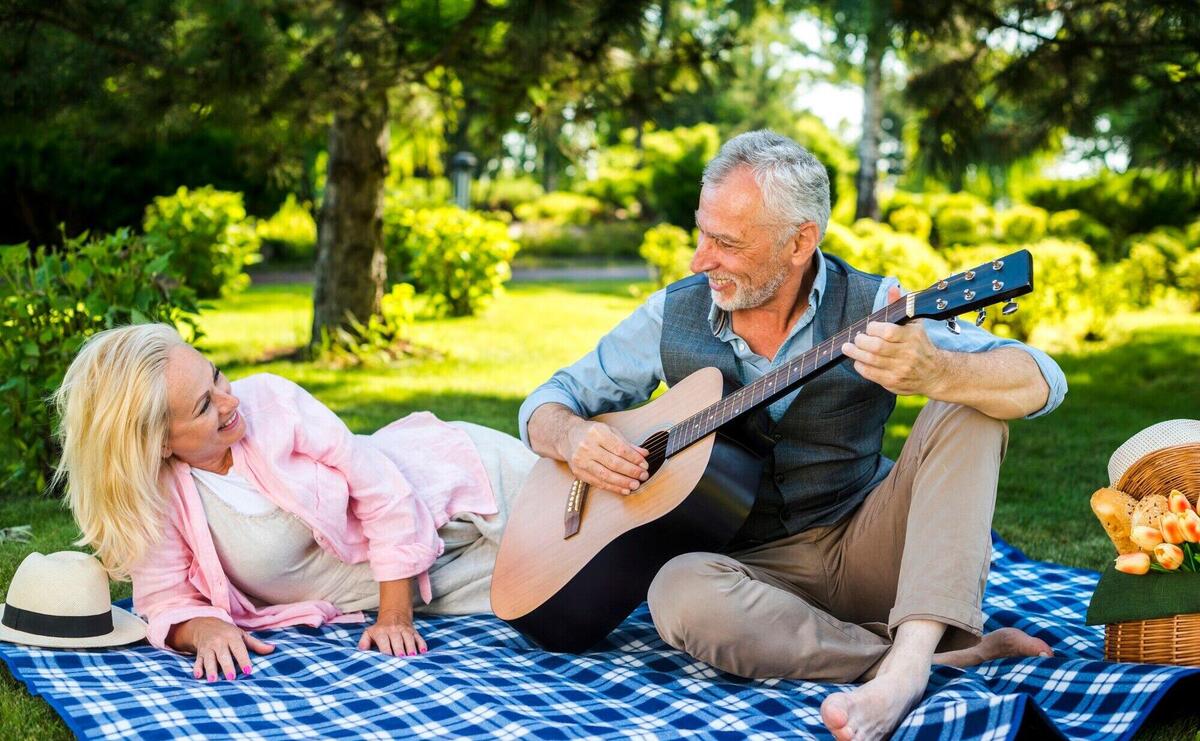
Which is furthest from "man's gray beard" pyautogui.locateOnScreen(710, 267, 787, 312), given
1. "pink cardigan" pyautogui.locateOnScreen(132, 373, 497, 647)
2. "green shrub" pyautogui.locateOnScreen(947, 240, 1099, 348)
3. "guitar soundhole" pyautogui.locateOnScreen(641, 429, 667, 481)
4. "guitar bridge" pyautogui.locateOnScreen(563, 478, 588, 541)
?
"green shrub" pyautogui.locateOnScreen(947, 240, 1099, 348)

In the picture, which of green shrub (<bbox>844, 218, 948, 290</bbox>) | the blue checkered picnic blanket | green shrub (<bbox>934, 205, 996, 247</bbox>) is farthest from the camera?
green shrub (<bbox>934, 205, 996, 247</bbox>)

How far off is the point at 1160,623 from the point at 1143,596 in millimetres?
71

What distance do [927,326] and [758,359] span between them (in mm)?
444

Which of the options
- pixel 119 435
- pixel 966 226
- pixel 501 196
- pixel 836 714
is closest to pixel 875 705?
pixel 836 714

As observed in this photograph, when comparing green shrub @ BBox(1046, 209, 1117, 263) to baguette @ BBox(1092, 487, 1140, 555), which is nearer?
baguette @ BBox(1092, 487, 1140, 555)

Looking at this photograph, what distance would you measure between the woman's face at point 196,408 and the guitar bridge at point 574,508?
2.84ft

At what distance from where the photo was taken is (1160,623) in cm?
277

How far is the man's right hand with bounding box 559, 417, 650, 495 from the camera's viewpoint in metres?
3.02

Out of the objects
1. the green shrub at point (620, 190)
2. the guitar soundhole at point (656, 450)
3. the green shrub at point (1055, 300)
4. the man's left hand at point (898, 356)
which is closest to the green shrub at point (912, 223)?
the green shrub at point (1055, 300)

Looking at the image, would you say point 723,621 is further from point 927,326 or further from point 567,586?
point 927,326

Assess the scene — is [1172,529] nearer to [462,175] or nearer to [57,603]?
[57,603]

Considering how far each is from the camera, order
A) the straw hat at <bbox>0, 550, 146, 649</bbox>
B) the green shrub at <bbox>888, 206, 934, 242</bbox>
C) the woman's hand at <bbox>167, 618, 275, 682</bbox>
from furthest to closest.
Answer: the green shrub at <bbox>888, 206, 934, 242</bbox> < the straw hat at <bbox>0, 550, 146, 649</bbox> < the woman's hand at <bbox>167, 618, 275, 682</bbox>

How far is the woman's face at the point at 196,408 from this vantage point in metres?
2.97

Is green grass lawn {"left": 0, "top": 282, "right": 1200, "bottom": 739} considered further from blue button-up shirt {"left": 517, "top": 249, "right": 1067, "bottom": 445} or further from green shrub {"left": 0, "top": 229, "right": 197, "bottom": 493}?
blue button-up shirt {"left": 517, "top": 249, "right": 1067, "bottom": 445}
